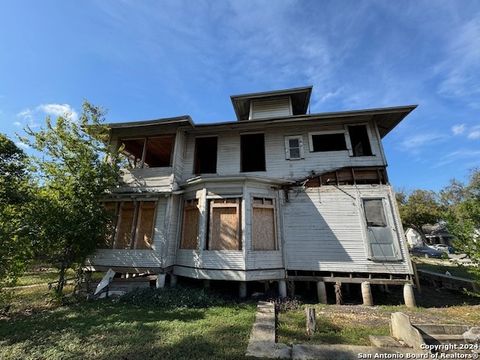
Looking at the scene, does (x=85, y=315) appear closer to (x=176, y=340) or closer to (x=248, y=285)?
(x=176, y=340)

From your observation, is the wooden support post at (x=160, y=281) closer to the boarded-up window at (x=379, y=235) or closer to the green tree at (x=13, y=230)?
the green tree at (x=13, y=230)

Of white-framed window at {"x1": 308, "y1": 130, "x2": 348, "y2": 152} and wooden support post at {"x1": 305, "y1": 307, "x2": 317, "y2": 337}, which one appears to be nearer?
wooden support post at {"x1": 305, "y1": 307, "x2": 317, "y2": 337}

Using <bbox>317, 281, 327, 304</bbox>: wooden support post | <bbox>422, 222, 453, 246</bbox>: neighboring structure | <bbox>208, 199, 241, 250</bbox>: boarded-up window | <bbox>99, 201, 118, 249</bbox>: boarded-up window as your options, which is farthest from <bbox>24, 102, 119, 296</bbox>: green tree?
<bbox>422, 222, 453, 246</bbox>: neighboring structure

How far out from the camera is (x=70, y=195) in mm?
9281

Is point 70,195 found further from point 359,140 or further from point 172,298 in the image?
point 359,140

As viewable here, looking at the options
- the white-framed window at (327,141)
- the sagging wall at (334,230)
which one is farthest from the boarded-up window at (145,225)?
the white-framed window at (327,141)

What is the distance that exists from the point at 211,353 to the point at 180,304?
379 centimetres

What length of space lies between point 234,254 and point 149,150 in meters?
8.64

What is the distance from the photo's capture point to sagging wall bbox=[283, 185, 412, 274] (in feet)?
31.4

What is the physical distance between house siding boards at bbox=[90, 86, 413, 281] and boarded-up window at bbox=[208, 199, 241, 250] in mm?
210

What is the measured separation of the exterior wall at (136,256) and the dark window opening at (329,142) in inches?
343

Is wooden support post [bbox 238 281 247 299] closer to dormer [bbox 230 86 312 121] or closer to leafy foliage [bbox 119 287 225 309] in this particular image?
leafy foliage [bbox 119 287 225 309]

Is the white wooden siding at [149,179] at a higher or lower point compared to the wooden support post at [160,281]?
higher

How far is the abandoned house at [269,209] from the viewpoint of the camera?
9578 mm
